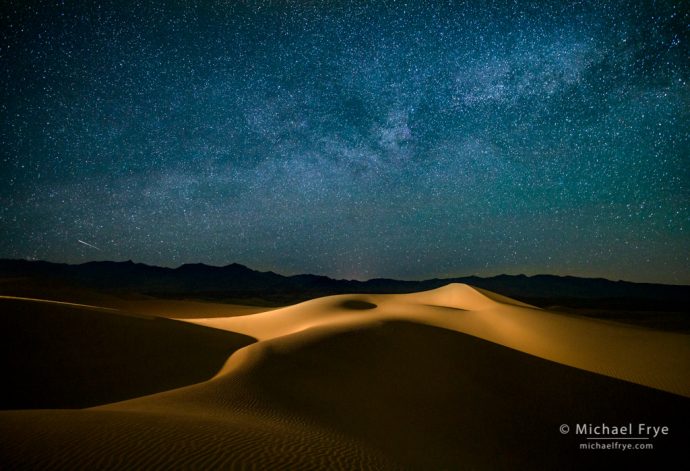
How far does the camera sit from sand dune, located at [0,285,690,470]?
5.55m

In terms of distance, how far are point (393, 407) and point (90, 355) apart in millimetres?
13840

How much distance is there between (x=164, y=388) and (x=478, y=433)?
11697mm

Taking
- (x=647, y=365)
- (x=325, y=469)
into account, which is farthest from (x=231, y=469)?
(x=647, y=365)

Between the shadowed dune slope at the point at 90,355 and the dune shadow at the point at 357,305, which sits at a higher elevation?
the dune shadow at the point at 357,305

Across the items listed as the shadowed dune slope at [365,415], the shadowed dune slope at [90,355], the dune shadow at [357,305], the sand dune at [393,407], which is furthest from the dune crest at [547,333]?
the shadowed dune slope at [90,355]

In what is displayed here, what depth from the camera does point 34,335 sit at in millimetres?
15945

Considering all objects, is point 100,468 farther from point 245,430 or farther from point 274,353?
point 274,353

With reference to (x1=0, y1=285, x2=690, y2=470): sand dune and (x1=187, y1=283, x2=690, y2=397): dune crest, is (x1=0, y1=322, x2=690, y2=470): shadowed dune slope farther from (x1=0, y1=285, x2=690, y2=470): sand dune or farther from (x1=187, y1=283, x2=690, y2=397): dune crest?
(x1=187, y1=283, x2=690, y2=397): dune crest

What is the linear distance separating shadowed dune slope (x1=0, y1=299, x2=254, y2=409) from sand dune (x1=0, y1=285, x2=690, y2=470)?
3.45m

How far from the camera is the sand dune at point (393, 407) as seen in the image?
555 centimetres

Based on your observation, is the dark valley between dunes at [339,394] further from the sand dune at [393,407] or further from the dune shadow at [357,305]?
the dune shadow at [357,305]

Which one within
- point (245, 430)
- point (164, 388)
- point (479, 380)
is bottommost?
point (164, 388)

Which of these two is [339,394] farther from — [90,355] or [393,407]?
[90,355]

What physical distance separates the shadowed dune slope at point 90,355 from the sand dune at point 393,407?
3.45 meters
